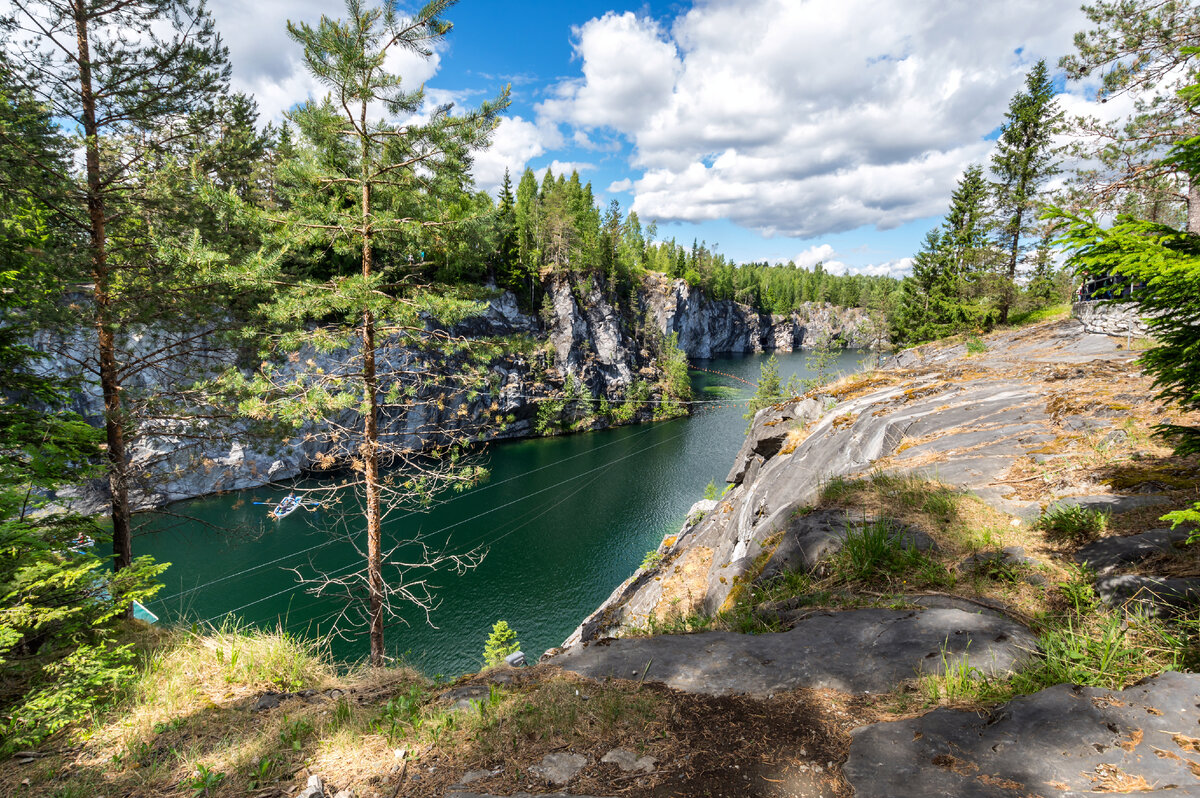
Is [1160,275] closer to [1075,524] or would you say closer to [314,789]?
[1075,524]

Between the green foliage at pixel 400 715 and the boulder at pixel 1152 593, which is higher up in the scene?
the boulder at pixel 1152 593

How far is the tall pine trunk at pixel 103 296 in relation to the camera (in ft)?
23.2

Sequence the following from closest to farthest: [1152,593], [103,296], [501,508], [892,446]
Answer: [1152,593], [103,296], [892,446], [501,508]

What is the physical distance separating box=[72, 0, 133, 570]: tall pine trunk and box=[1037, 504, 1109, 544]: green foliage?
11.7m

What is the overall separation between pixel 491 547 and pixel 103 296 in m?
23.9

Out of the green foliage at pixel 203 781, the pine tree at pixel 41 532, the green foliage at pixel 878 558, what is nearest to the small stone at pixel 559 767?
the green foliage at pixel 203 781

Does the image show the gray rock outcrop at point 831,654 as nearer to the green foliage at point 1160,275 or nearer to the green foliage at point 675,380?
the green foliage at point 1160,275

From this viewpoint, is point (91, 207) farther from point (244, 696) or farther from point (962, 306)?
point (962, 306)

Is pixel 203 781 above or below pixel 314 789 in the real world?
below

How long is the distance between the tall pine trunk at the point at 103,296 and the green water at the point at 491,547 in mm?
1956

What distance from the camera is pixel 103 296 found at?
735cm

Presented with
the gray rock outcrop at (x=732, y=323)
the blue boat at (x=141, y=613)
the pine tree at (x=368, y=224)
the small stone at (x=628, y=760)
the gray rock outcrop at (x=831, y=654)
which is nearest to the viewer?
the small stone at (x=628, y=760)

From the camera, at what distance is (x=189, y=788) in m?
3.00

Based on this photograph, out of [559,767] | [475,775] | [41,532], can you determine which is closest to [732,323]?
[41,532]
